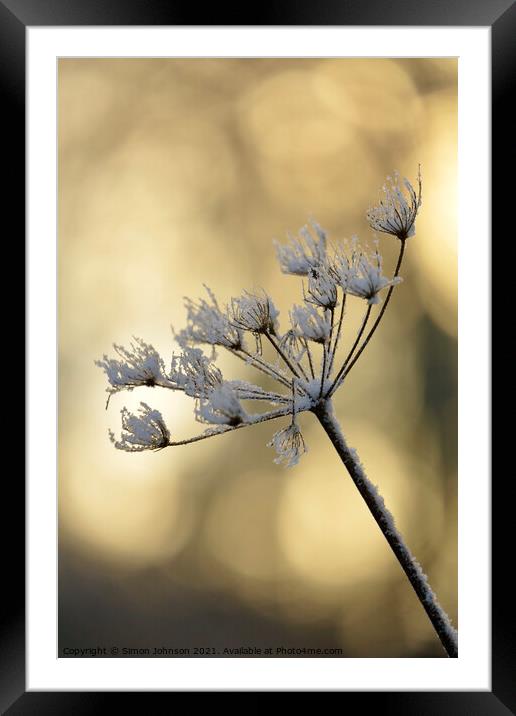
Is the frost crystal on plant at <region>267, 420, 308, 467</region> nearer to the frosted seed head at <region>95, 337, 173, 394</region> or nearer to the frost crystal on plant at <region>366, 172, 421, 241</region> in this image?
the frosted seed head at <region>95, 337, 173, 394</region>

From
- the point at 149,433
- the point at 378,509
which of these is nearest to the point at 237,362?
the point at 149,433

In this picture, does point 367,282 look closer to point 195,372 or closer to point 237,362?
point 195,372

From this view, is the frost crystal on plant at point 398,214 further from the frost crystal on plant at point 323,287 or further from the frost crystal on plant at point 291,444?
the frost crystal on plant at point 291,444

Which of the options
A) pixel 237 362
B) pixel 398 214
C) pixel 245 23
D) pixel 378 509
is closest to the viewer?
pixel 378 509

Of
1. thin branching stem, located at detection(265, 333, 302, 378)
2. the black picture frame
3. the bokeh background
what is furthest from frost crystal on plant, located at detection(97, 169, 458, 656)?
the bokeh background
